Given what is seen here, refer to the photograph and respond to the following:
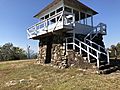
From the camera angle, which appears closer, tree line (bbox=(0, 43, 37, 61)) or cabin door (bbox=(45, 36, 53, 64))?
cabin door (bbox=(45, 36, 53, 64))

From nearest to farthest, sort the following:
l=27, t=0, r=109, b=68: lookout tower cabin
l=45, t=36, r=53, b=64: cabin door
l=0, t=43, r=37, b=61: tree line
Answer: l=27, t=0, r=109, b=68: lookout tower cabin → l=45, t=36, r=53, b=64: cabin door → l=0, t=43, r=37, b=61: tree line

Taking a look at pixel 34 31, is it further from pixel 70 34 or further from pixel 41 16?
pixel 70 34

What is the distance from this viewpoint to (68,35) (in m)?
15.8

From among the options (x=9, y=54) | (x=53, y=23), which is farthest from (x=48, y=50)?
(x=9, y=54)

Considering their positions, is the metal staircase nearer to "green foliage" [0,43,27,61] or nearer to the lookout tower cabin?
the lookout tower cabin

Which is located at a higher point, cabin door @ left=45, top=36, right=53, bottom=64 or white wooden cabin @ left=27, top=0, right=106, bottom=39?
white wooden cabin @ left=27, top=0, right=106, bottom=39

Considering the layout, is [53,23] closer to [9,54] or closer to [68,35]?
[68,35]

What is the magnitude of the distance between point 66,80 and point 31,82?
2342mm

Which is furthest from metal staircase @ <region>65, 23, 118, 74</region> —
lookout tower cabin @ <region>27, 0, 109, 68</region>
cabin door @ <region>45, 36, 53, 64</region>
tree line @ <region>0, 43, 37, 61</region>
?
tree line @ <region>0, 43, 37, 61</region>

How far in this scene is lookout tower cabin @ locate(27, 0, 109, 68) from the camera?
14.6 metres

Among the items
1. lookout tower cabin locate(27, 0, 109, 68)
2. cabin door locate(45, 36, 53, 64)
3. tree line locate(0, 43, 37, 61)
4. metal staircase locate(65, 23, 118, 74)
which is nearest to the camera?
metal staircase locate(65, 23, 118, 74)

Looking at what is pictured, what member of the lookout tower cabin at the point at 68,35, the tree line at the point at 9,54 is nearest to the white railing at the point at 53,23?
the lookout tower cabin at the point at 68,35

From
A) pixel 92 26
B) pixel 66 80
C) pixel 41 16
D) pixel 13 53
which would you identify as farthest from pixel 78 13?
pixel 13 53

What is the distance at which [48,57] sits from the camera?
729 inches
